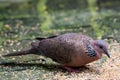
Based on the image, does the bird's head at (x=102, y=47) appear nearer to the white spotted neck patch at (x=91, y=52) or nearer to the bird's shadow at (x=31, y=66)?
the white spotted neck patch at (x=91, y=52)

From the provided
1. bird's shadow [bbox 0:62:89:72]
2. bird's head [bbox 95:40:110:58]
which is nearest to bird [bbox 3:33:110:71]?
bird's head [bbox 95:40:110:58]

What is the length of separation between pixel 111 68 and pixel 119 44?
1.50 m

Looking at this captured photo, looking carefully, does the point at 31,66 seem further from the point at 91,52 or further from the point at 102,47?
the point at 102,47

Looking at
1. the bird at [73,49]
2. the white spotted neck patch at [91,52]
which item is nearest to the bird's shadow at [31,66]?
the bird at [73,49]

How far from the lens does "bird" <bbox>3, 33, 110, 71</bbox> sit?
16.6 ft

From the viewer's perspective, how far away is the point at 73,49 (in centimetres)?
514

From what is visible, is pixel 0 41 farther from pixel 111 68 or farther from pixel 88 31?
pixel 111 68

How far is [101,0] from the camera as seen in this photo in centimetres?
1348

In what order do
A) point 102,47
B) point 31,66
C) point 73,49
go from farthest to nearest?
1. point 31,66
2. point 73,49
3. point 102,47

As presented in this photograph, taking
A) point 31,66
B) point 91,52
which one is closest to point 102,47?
point 91,52

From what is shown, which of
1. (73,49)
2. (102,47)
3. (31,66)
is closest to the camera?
(102,47)


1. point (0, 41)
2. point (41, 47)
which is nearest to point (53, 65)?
point (41, 47)

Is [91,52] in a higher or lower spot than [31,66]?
higher

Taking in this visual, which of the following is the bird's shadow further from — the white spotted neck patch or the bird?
the white spotted neck patch
